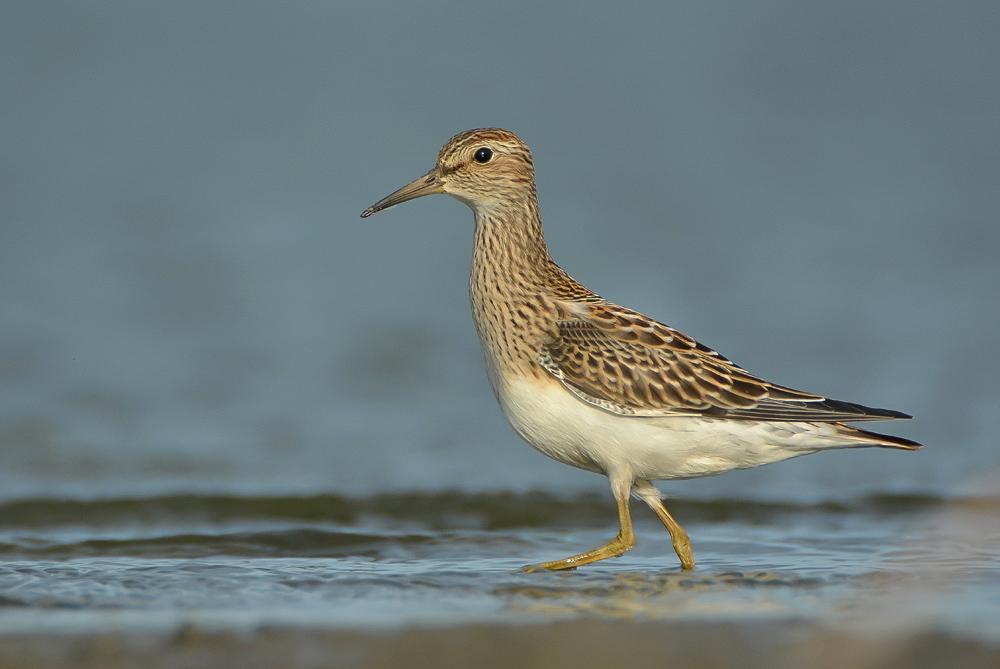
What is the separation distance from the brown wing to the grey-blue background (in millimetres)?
3009

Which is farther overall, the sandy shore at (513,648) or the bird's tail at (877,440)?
the bird's tail at (877,440)

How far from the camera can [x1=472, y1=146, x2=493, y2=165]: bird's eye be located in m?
9.09

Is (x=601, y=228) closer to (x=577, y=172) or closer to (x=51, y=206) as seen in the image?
(x=577, y=172)

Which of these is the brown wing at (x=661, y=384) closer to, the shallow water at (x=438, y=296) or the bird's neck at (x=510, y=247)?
the bird's neck at (x=510, y=247)

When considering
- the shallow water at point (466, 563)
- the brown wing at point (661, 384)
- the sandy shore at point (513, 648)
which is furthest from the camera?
the brown wing at point (661, 384)

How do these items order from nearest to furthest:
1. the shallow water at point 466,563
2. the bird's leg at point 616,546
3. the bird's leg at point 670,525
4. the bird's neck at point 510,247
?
1. the shallow water at point 466,563
2. the bird's leg at point 616,546
3. the bird's leg at point 670,525
4. the bird's neck at point 510,247

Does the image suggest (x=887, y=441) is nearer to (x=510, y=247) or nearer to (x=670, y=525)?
(x=670, y=525)

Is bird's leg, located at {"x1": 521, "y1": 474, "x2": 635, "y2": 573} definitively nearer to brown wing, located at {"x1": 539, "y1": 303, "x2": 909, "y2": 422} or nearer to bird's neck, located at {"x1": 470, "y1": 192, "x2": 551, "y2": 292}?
brown wing, located at {"x1": 539, "y1": 303, "x2": 909, "y2": 422}

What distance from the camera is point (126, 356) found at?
548 inches

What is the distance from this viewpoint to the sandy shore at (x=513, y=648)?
5.80 m

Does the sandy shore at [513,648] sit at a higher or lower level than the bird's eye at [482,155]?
lower

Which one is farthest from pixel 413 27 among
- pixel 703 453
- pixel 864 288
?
pixel 703 453

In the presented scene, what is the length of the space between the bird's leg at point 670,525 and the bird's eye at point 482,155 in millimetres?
2131

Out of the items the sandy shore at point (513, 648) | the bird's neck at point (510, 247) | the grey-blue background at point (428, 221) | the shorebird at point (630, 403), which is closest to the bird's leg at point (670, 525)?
the shorebird at point (630, 403)
